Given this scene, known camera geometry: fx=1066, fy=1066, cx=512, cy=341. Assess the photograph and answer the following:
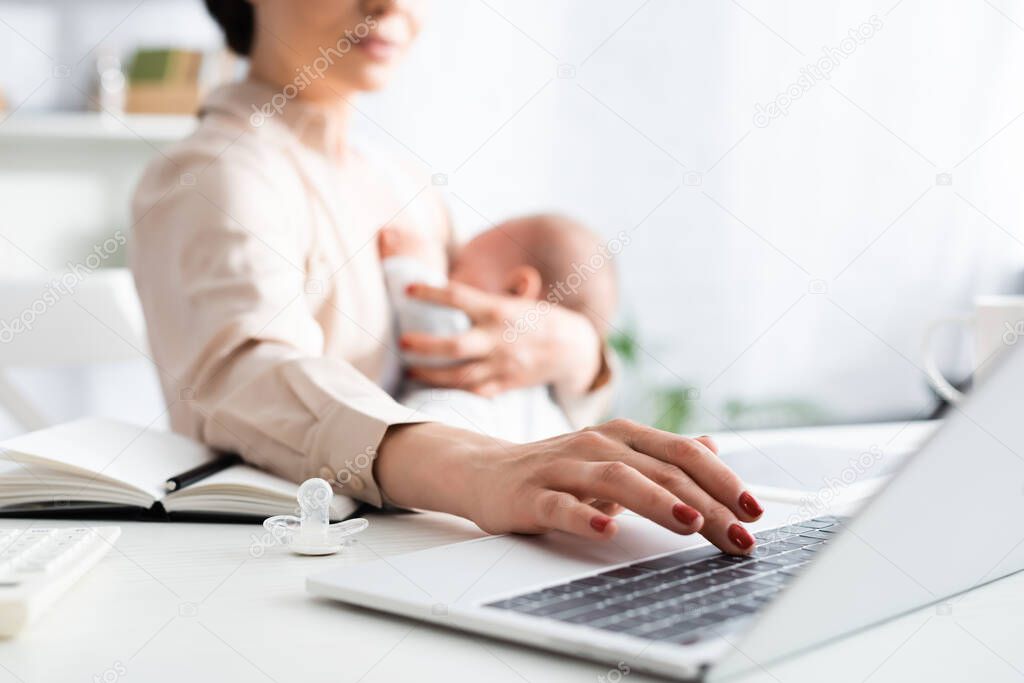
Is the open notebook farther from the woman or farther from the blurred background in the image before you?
the blurred background

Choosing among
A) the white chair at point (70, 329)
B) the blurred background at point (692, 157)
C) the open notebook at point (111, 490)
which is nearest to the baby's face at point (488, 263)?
the white chair at point (70, 329)

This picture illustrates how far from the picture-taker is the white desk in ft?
1.49

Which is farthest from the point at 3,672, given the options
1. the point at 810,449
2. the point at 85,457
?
the point at 810,449

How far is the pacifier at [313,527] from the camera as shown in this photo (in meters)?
0.68

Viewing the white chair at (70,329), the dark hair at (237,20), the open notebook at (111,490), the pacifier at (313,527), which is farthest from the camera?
the white chair at (70,329)

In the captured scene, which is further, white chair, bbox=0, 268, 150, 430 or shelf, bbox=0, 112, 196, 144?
shelf, bbox=0, 112, 196, 144

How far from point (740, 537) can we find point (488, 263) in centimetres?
96

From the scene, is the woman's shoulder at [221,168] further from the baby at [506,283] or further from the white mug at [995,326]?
the white mug at [995,326]

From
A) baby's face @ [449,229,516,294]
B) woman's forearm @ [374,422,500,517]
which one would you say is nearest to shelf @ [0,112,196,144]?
baby's face @ [449,229,516,294]

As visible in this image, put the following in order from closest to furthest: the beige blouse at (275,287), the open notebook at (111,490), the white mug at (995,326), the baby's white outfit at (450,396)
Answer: the open notebook at (111,490) < the beige blouse at (275,287) < the white mug at (995,326) < the baby's white outfit at (450,396)

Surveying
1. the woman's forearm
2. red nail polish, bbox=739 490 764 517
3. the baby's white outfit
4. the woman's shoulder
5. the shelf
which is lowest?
the shelf

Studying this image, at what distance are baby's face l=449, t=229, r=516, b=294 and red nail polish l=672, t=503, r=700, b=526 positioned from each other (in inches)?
35.5

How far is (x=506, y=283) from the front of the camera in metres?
1.50

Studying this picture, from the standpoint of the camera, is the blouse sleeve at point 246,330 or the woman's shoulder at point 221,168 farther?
the woman's shoulder at point 221,168
